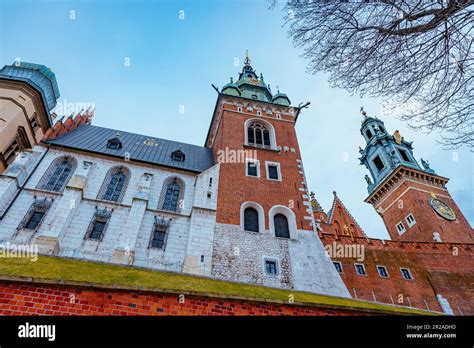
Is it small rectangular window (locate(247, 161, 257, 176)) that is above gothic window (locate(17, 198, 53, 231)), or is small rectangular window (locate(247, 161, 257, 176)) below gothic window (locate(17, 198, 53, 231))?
above

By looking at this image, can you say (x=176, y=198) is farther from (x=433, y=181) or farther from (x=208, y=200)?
(x=433, y=181)

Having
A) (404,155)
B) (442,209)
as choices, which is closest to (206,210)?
(442,209)

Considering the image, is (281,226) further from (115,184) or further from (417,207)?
(417,207)

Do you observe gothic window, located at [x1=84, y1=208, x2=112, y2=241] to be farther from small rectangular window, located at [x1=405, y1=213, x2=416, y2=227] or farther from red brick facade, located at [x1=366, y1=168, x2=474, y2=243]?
small rectangular window, located at [x1=405, y1=213, x2=416, y2=227]

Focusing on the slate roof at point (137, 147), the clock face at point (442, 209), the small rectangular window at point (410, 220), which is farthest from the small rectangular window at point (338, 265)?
the clock face at point (442, 209)

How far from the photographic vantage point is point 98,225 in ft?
55.3

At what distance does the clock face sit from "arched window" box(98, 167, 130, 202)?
99.7 feet

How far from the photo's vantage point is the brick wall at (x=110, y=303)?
6352 millimetres

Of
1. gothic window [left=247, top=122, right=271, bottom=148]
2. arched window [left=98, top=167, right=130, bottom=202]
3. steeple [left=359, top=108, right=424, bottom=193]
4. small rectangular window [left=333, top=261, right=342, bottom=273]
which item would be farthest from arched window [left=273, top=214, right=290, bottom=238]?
steeple [left=359, top=108, right=424, bottom=193]

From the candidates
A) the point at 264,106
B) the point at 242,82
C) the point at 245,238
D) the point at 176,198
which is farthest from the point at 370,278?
the point at 242,82

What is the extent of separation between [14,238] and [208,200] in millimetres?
10283

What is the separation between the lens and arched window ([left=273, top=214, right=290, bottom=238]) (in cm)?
1898

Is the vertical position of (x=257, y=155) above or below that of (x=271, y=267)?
above

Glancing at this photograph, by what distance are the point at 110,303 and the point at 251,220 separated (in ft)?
43.0
